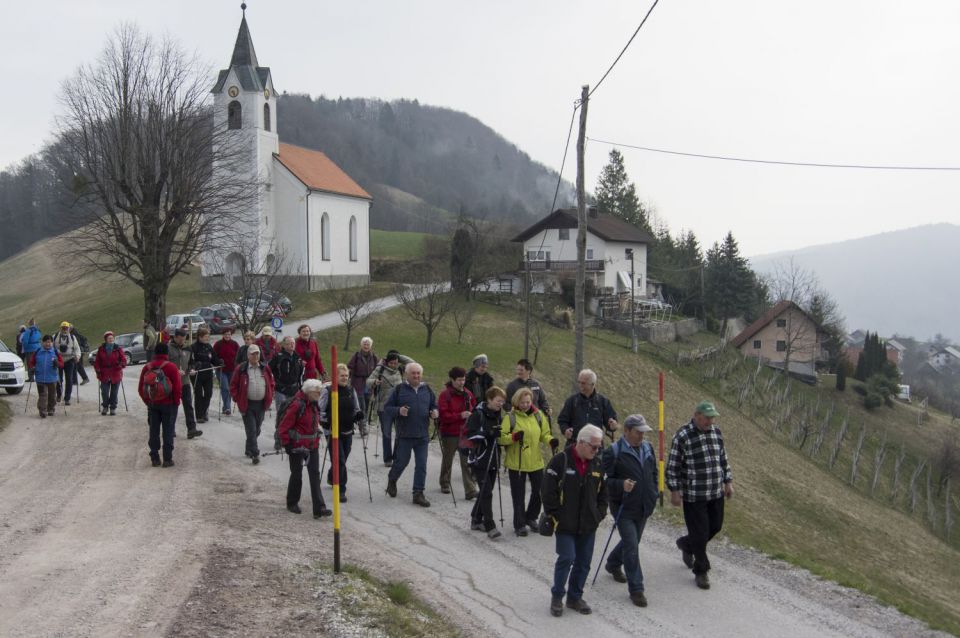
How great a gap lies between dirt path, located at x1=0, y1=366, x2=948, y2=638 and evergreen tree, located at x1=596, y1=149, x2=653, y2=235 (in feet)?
262

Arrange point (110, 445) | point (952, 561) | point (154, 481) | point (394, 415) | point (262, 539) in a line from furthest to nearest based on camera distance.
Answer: point (952, 561)
point (110, 445)
point (154, 481)
point (394, 415)
point (262, 539)

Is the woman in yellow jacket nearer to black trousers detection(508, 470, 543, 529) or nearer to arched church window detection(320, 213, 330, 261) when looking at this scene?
black trousers detection(508, 470, 543, 529)

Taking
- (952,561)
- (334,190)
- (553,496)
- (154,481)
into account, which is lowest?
(952,561)

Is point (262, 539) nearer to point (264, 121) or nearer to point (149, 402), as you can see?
point (149, 402)

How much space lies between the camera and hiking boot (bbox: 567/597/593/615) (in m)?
7.41

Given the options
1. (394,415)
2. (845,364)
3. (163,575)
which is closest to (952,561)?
(394,415)

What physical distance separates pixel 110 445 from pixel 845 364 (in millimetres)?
58800

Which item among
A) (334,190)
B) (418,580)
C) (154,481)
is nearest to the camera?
(418,580)

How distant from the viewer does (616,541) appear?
9625 millimetres

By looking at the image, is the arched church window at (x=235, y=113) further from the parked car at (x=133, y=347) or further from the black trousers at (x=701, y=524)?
the black trousers at (x=701, y=524)

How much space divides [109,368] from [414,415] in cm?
913

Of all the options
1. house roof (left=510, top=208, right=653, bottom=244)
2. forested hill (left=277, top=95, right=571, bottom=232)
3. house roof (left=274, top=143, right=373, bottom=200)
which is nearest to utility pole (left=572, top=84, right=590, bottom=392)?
house roof (left=274, top=143, right=373, bottom=200)

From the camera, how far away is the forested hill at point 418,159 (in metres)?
129

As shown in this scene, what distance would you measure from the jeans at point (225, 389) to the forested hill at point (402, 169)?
78196 millimetres
